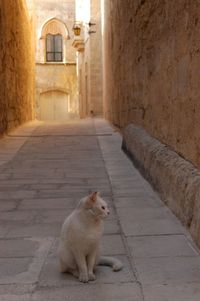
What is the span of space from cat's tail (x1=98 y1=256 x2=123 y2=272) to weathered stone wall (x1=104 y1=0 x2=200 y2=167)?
4.26 feet

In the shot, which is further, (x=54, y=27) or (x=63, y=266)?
(x=54, y=27)

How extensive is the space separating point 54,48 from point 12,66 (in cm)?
2255

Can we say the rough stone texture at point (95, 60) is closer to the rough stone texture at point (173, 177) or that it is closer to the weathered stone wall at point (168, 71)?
the weathered stone wall at point (168, 71)

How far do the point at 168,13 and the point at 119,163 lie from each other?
8.87 feet

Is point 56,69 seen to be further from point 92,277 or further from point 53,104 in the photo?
point 92,277

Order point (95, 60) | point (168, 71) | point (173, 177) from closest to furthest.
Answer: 1. point (173, 177)
2. point (168, 71)
3. point (95, 60)

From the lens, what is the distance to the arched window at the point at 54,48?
3466cm

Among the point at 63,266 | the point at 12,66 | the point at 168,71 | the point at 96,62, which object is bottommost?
the point at 63,266

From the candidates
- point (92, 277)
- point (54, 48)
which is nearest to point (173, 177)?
point (92, 277)

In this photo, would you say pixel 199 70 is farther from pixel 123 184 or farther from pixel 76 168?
pixel 76 168

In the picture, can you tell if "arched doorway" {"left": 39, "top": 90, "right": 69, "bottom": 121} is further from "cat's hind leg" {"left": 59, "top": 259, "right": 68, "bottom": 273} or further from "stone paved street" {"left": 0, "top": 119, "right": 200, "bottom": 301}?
"cat's hind leg" {"left": 59, "top": 259, "right": 68, "bottom": 273}

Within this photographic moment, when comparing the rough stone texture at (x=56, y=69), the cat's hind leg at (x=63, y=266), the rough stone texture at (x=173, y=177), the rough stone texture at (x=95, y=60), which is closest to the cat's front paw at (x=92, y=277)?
the cat's hind leg at (x=63, y=266)

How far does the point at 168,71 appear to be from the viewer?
502 cm

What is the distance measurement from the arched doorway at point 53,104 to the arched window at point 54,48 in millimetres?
2579
